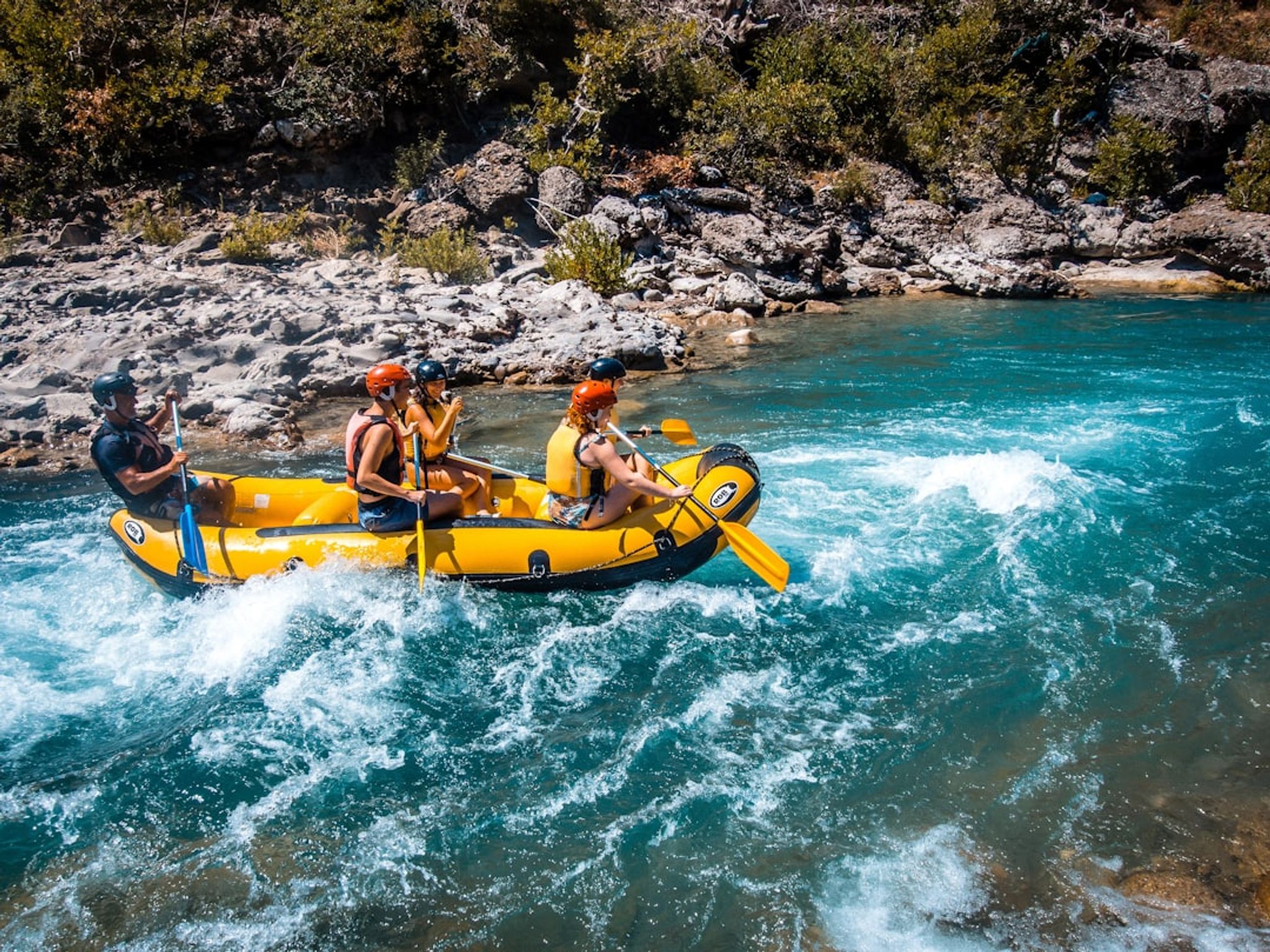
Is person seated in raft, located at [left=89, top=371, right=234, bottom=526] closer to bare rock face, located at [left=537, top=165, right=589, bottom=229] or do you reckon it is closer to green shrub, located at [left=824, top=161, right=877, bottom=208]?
bare rock face, located at [left=537, top=165, right=589, bottom=229]

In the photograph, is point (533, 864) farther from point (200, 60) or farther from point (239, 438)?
point (200, 60)

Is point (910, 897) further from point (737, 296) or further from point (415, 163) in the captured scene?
point (415, 163)

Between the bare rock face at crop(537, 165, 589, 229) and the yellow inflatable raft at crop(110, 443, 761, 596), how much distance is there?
1215 centimetres

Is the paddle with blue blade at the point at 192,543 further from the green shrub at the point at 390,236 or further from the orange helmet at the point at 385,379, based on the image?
the green shrub at the point at 390,236

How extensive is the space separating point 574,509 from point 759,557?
130 cm

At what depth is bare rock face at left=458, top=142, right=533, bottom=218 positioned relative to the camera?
16.9 m

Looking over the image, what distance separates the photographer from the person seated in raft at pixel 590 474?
5.29 m

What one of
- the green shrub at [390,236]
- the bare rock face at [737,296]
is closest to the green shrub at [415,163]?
the green shrub at [390,236]

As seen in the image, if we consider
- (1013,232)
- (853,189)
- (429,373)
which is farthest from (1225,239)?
(429,373)

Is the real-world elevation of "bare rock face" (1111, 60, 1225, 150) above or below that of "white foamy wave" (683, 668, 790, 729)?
above

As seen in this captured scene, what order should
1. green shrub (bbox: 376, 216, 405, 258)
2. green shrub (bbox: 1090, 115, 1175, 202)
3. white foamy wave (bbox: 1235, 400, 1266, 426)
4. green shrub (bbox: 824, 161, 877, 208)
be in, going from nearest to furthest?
white foamy wave (bbox: 1235, 400, 1266, 426) < green shrub (bbox: 376, 216, 405, 258) < green shrub (bbox: 824, 161, 877, 208) < green shrub (bbox: 1090, 115, 1175, 202)

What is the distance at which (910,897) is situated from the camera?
338 cm

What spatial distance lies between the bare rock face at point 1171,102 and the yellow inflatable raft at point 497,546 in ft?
70.0

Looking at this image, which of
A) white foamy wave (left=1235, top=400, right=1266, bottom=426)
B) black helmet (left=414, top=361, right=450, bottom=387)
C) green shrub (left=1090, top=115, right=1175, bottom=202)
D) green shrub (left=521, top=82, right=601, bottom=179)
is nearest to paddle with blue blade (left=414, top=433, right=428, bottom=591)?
black helmet (left=414, top=361, right=450, bottom=387)
